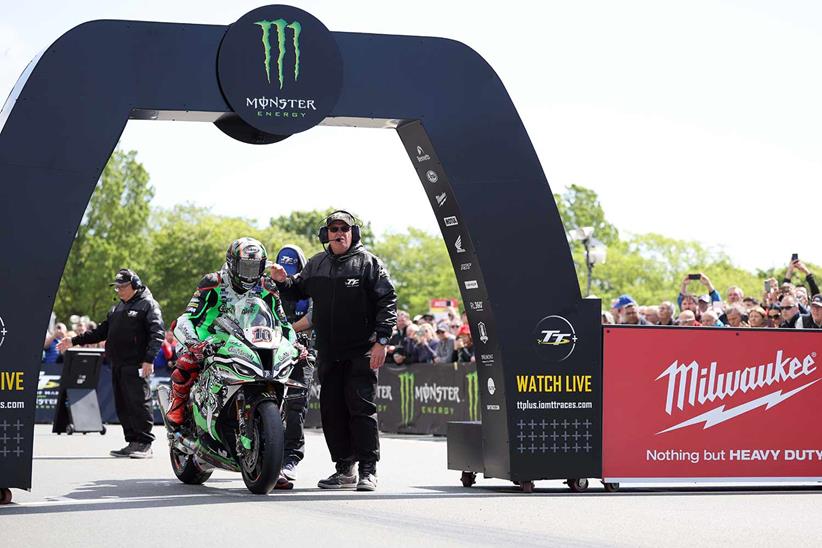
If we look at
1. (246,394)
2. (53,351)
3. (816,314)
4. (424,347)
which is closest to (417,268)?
(53,351)

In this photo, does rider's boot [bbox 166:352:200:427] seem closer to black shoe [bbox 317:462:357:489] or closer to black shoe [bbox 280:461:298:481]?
black shoe [bbox 280:461:298:481]

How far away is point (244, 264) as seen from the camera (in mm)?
10812

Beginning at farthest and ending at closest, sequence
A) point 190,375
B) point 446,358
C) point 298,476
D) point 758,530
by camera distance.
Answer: point 446,358 → point 298,476 → point 190,375 → point 758,530

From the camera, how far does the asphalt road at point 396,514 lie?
7992mm

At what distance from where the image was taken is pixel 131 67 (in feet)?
34.1

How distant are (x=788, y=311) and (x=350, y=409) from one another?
643cm

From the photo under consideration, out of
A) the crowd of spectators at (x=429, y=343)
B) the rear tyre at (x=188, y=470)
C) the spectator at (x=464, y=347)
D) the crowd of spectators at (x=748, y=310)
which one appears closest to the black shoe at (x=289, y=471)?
the rear tyre at (x=188, y=470)

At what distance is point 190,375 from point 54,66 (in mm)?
2554

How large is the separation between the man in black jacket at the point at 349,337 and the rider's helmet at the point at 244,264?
0.76 metres

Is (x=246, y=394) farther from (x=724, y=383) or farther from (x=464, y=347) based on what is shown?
(x=464, y=347)

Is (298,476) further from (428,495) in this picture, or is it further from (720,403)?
(720,403)

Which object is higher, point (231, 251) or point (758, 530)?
point (231, 251)

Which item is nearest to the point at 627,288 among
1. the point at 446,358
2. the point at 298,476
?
the point at 446,358

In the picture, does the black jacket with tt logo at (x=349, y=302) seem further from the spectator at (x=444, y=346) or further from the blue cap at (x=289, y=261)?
the spectator at (x=444, y=346)
